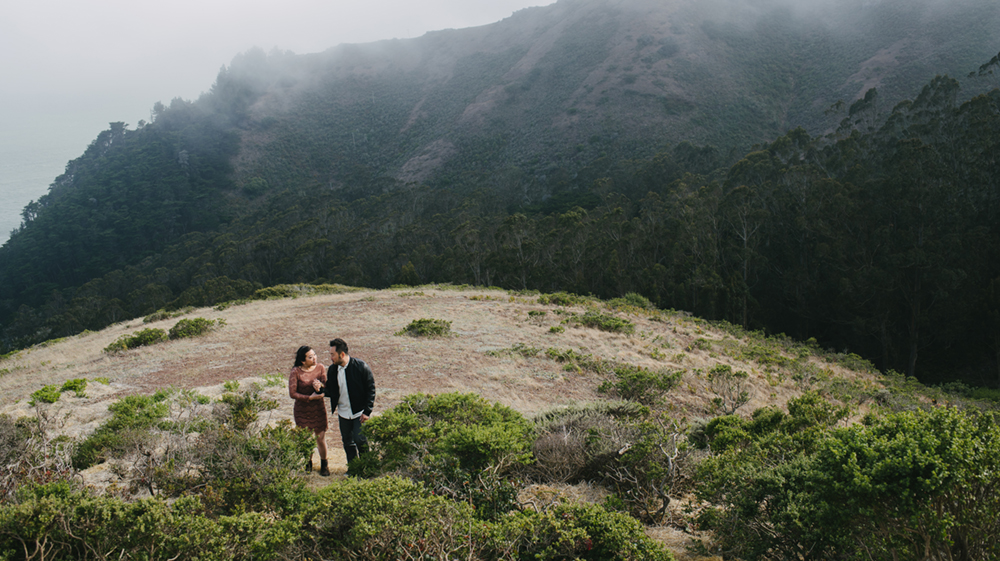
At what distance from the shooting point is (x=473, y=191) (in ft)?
183

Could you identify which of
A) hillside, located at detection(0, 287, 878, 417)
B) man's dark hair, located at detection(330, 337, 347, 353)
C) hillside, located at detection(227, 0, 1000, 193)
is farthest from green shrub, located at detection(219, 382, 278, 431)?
hillside, located at detection(227, 0, 1000, 193)

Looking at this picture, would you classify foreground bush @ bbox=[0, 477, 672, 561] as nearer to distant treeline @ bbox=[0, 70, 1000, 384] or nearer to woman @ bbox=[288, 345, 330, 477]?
woman @ bbox=[288, 345, 330, 477]

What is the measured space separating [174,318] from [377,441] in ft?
52.1

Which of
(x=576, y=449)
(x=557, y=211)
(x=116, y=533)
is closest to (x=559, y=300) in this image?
(x=576, y=449)

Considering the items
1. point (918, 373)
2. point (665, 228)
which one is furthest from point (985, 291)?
point (665, 228)

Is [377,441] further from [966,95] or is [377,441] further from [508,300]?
[966,95]

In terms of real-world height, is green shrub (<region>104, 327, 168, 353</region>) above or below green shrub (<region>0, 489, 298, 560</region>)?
below

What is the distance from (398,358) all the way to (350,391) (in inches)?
247

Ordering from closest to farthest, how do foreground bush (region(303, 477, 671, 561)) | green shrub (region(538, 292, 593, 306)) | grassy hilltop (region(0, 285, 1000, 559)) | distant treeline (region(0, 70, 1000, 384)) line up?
grassy hilltop (region(0, 285, 1000, 559)), foreground bush (region(303, 477, 671, 561)), green shrub (region(538, 292, 593, 306)), distant treeline (region(0, 70, 1000, 384))

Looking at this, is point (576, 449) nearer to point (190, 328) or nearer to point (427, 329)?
point (427, 329)

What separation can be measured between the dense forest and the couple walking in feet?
75.0

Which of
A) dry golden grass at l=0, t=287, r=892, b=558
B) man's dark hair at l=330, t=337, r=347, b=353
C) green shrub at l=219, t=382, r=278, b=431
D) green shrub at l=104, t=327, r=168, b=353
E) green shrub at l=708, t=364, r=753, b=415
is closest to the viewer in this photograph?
man's dark hair at l=330, t=337, r=347, b=353

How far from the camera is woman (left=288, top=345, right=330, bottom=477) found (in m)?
5.32

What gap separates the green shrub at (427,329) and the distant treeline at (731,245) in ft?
51.1
